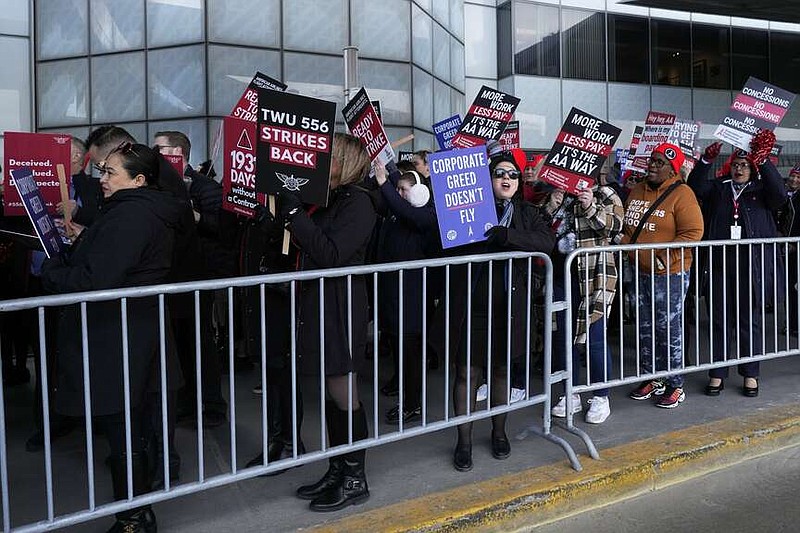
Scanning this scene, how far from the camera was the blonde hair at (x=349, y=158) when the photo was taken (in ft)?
12.6

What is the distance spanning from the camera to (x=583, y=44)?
20594 mm

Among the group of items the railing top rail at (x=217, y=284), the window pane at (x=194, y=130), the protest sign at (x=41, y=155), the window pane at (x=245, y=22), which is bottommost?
the railing top rail at (x=217, y=284)

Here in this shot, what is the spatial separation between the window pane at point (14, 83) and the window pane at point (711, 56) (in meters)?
18.3

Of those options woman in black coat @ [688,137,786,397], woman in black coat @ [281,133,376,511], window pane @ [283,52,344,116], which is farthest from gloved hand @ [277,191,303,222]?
window pane @ [283,52,344,116]

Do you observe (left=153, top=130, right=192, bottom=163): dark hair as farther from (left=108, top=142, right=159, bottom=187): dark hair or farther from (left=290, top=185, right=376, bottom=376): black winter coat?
(left=290, top=185, right=376, bottom=376): black winter coat

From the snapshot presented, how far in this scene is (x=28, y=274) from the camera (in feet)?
18.5

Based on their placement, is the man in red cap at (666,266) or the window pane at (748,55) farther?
the window pane at (748,55)

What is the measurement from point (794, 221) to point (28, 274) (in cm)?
764

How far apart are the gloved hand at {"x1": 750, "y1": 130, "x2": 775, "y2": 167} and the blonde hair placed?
11.9ft

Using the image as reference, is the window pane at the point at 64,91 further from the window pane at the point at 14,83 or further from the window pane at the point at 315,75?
the window pane at the point at 315,75

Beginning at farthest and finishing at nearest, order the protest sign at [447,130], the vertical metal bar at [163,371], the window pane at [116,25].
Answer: the window pane at [116,25], the protest sign at [447,130], the vertical metal bar at [163,371]

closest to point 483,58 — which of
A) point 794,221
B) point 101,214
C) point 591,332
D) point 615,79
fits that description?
point 615,79

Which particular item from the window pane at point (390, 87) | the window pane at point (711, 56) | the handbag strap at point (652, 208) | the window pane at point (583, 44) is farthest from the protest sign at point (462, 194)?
the window pane at point (711, 56)

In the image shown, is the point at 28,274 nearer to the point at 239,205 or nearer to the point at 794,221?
the point at 239,205
